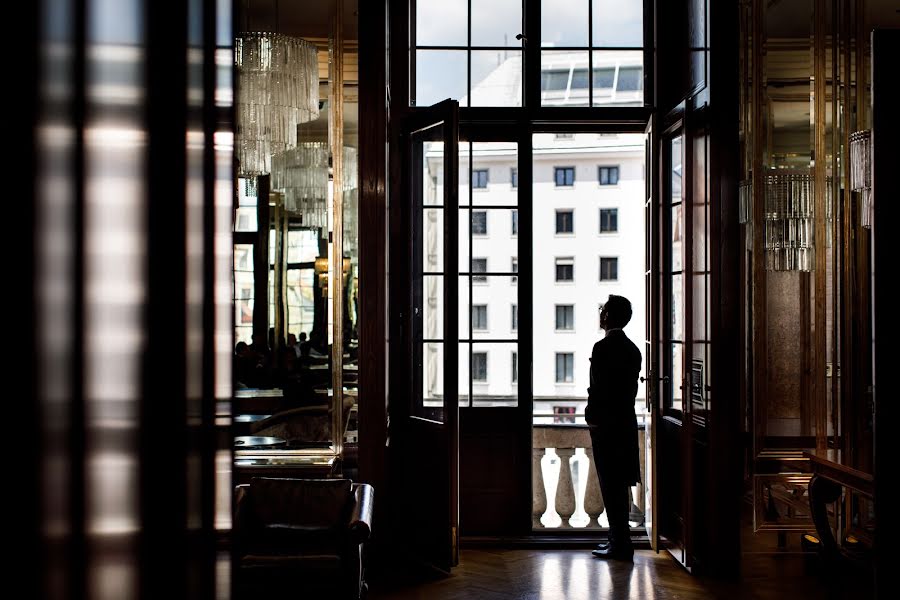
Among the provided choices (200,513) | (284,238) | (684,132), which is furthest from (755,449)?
(200,513)

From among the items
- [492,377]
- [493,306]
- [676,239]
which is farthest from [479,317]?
[676,239]

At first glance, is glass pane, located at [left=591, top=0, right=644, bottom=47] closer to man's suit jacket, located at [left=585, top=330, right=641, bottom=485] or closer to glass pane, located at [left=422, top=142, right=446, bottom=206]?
glass pane, located at [left=422, top=142, right=446, bottom=206]

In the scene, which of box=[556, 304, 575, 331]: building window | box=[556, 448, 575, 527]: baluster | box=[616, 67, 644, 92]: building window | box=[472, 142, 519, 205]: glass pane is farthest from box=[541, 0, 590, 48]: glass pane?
box=[556, 304, 575, 331]: building window

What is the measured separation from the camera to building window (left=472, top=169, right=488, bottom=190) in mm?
5609

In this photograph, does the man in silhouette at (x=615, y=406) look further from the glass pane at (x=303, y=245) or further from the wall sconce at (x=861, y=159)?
the glass pane at (x=303, y=245)

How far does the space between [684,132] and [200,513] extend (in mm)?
4507

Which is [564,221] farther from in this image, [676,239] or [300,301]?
[300,301]

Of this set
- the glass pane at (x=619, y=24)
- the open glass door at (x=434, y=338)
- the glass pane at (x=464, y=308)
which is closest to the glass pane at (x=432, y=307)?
the open glass door at (x=434, y=338)

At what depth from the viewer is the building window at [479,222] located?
18.2ft

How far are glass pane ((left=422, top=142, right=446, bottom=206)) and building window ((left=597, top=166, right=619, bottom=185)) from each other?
37259 millimetres

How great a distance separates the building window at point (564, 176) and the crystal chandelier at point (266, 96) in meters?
38.5

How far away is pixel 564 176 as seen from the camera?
4350 centimetres

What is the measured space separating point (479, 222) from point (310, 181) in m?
1.18

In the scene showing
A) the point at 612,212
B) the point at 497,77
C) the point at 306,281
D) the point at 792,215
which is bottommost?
the point at 306,281
